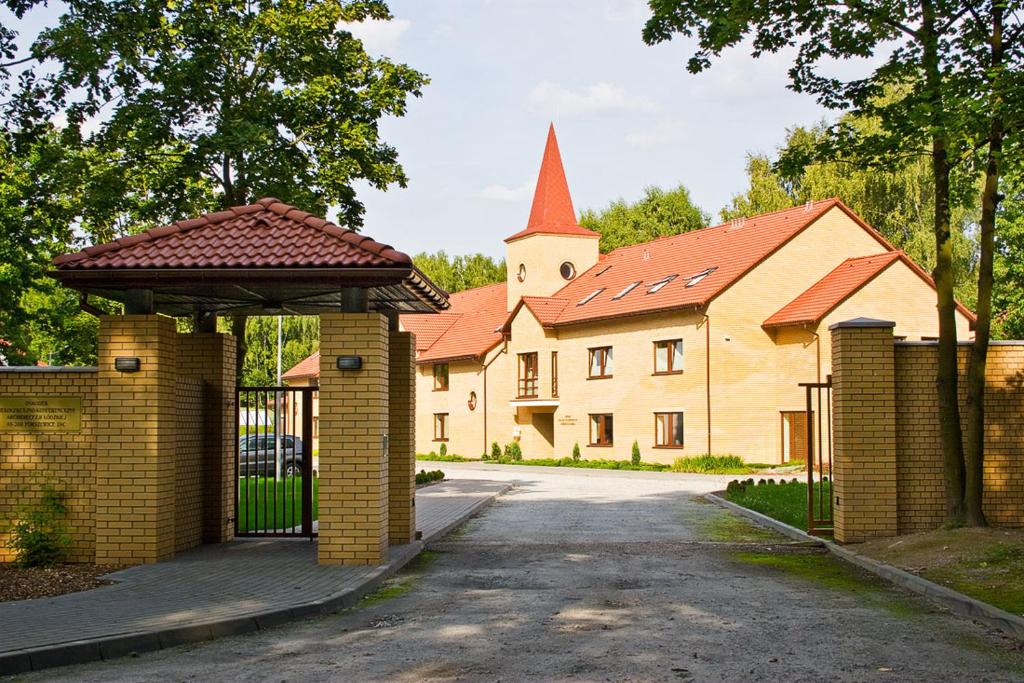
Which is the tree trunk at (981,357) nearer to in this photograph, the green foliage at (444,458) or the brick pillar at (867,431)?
the brick pillar at (867,431)

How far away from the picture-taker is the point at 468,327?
2237 inches

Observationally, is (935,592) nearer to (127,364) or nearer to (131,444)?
(131,444)

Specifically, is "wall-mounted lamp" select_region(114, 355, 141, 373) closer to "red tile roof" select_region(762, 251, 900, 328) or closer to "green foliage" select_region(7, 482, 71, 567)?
"green foliage" select_region(7, 482, 71, 567)

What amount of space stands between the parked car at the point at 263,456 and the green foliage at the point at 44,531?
2.63 meters

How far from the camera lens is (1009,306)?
41.8 m

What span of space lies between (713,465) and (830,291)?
7.70 m

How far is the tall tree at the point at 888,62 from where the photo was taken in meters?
13.0

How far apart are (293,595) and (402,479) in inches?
175

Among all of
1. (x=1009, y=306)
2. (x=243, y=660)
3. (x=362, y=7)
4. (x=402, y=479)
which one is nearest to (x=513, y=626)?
(x=243, y=660)

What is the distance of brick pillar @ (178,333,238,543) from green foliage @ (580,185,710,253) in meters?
59.0

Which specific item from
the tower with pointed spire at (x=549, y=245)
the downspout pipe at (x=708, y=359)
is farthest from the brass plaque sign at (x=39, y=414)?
the tower with pointed spire at (x=549, y=245)

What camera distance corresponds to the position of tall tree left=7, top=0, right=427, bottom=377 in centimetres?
2303

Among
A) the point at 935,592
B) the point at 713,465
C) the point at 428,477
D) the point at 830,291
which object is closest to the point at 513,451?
the point at 713,465

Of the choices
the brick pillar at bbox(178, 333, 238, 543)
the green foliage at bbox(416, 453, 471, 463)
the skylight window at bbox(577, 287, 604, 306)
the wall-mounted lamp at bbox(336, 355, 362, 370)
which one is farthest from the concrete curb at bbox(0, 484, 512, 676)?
the green foliage at bbox(416, 453, 471, 463)
